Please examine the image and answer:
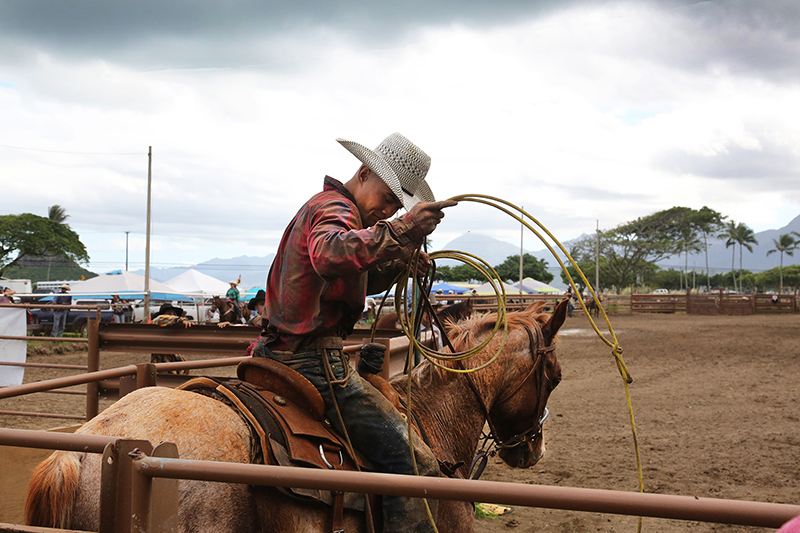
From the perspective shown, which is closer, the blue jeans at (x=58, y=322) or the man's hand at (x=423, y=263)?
the man's hand at (x=423, y=263)

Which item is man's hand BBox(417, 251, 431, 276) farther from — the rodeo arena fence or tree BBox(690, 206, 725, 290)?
tree BBox(690, 206, 725, 290)

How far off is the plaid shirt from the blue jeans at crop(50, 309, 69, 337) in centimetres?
1816

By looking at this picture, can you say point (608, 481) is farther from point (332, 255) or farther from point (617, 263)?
point (617, 263)

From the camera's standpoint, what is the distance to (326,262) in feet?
5.77

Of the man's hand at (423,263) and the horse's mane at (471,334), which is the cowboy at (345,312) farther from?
the horse's mane at (471,334)

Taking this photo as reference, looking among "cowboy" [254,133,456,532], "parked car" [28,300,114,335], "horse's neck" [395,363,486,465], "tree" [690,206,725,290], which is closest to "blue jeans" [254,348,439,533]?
"cowboy" [254,133,456,532]

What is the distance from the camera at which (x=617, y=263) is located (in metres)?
58.7

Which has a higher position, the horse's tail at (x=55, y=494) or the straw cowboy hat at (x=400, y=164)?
the straw cowboy hat at (x=400, y=164)

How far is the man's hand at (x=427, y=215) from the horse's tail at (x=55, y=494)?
1.28 meters

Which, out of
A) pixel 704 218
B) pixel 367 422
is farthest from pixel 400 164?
pixel 704 218

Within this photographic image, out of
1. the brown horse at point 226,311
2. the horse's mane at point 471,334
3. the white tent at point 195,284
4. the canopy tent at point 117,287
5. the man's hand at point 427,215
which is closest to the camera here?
the man's hand at point 427,215

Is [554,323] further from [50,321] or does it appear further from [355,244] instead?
[50,321]

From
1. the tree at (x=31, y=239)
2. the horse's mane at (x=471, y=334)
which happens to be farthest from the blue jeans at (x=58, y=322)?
the tree at (x=31, y=239)

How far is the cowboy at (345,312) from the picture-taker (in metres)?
1.96
